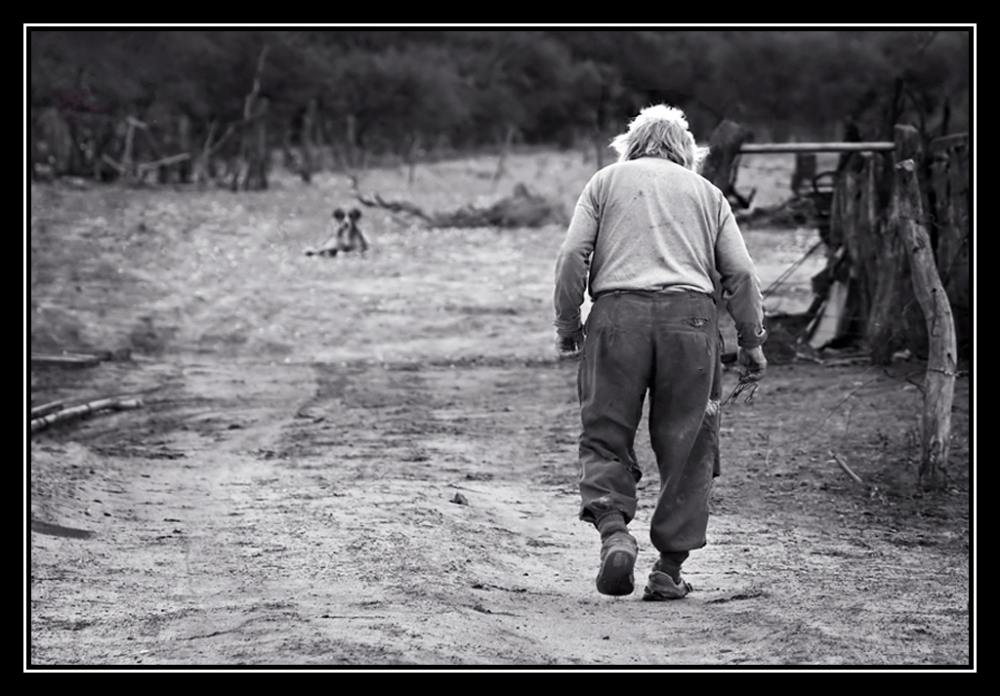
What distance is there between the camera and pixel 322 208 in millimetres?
22328

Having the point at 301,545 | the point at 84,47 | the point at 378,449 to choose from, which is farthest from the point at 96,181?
the point at 301,545

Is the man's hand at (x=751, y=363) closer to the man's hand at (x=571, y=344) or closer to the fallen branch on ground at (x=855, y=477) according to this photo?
the man's hand at (x=571, y=344)

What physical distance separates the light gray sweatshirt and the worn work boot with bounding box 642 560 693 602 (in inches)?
34.3

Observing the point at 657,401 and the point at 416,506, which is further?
the point at 416,506

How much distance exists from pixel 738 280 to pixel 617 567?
1.06 meters

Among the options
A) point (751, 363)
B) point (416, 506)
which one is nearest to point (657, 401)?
point (751, 363)

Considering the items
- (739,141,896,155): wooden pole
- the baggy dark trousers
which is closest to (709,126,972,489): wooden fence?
(739,141,896,155): wooden pole

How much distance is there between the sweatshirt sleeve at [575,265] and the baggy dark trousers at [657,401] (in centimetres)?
8

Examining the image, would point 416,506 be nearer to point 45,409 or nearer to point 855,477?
point 855,477

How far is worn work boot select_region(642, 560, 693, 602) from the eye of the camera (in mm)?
4520

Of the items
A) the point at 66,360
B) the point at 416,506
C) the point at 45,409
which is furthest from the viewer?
the point at 66,360

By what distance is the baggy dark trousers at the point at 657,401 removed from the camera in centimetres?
423

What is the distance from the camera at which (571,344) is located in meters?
4.45

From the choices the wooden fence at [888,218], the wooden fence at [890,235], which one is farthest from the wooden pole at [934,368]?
the wooden fence at [888,218]
